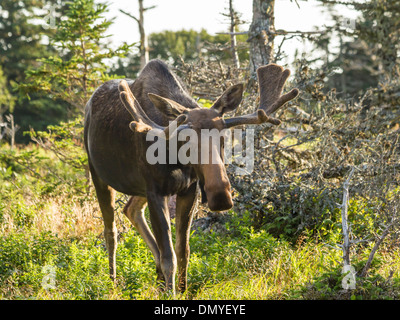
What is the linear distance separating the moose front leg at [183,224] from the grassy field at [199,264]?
241mm

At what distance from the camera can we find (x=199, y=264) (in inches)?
216

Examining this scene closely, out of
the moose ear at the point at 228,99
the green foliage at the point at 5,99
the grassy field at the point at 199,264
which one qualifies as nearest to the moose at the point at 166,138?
the moose ear at the point at 228,99

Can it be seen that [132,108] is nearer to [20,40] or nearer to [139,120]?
[139,120]

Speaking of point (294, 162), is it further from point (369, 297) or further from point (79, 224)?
point (369, 297)

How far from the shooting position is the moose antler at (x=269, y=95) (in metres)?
4.26

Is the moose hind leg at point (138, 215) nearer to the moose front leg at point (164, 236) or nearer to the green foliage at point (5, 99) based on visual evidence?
the moose front leg at point (164, 236)

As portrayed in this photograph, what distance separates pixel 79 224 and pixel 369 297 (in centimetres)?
492

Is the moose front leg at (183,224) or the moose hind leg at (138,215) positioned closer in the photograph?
the moose front leg at (183,224)

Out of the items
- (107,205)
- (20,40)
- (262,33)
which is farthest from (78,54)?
(20,40)

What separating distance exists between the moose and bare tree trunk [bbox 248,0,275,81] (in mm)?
4217

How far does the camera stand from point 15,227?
290 inches

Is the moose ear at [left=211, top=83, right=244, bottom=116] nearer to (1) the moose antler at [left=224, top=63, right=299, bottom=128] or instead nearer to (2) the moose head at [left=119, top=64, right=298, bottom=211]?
(2) the moose head at [left=119, top=64, right=298, bottom=211]

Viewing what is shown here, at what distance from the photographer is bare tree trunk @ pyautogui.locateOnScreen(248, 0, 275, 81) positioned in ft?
30.1

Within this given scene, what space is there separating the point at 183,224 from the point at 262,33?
5469 mm
